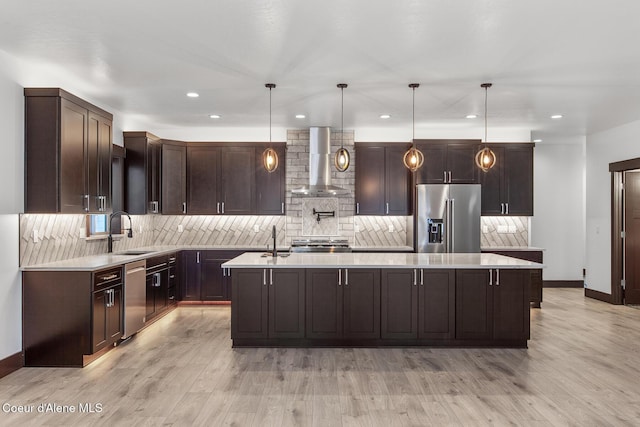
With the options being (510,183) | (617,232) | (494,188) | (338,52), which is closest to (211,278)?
(338,52)

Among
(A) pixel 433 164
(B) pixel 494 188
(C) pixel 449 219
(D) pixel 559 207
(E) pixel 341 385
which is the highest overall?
(A) pixel 433 164

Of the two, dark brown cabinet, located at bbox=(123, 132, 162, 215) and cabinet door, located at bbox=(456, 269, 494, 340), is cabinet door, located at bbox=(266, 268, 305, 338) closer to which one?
cabinet door, located at bbox=(456, 269, 494, 340)

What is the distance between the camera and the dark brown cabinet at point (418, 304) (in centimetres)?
471

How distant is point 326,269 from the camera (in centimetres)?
470

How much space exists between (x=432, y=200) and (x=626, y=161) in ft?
10.3

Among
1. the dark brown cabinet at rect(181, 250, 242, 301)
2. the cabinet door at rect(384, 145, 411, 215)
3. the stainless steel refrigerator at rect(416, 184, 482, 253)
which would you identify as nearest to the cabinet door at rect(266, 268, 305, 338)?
the dark brown cabinet at rect(181, 250, 242, 301)

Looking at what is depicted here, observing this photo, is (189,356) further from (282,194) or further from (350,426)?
(282,194)

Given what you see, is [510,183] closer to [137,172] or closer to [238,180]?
[238,180]

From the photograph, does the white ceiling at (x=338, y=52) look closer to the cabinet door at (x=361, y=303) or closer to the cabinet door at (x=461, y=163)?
the cabinet door at (x=461, y=163)

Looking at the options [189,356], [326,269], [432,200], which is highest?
[432,200]

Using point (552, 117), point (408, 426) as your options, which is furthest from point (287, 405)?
point (552, 117)

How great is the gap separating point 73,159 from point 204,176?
3024 mm

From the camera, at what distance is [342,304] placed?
15.5 feet

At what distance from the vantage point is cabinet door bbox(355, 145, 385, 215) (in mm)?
7297
